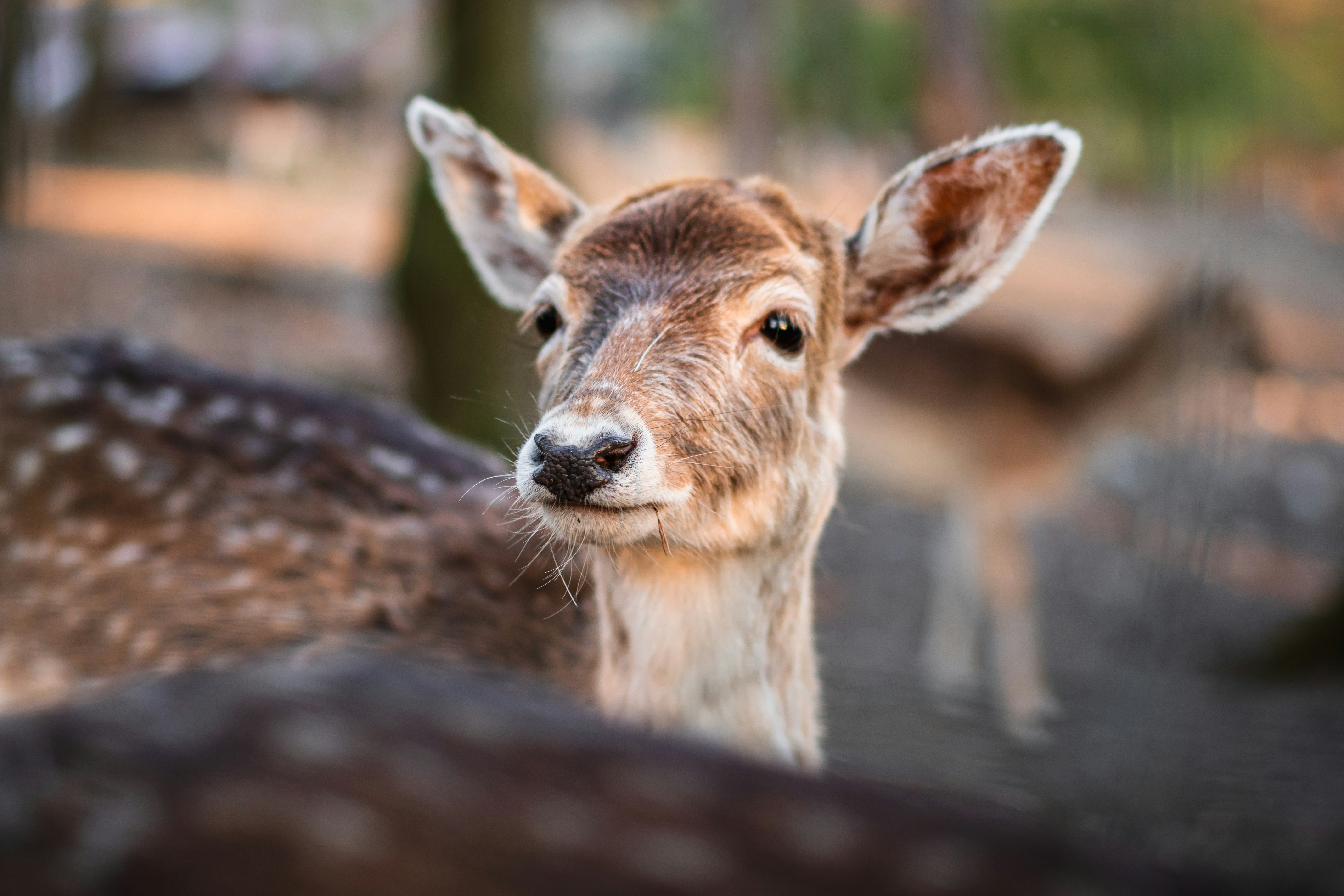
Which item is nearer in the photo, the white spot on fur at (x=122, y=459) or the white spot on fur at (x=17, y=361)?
the white spot on fur at (x=122, y=459)

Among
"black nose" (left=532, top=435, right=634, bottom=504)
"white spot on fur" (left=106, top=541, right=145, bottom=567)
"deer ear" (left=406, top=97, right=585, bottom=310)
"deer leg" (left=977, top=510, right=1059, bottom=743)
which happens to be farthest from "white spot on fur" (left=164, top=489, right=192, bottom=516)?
"deer leg" (left=977, top=510, right=1059, bottom=743)

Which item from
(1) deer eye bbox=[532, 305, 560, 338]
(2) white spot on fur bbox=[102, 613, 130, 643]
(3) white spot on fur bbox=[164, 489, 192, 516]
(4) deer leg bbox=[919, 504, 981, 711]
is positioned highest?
(1) deer eye bbox=[532, 305, 560, 338]

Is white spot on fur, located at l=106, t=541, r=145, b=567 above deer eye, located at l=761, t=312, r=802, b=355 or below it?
below

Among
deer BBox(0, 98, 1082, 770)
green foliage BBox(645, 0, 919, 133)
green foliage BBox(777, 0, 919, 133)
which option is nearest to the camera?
deer BBox(0, 98, 1082, 770)

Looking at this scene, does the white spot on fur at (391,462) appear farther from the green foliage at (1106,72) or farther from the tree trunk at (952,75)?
the tree trunk at (952,75)

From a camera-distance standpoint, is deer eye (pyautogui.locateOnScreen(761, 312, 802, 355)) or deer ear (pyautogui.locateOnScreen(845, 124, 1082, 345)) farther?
deer eye (pyautogui.locateOnScreen(761, 312, 802, 355))

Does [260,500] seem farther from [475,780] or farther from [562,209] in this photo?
[475,780]

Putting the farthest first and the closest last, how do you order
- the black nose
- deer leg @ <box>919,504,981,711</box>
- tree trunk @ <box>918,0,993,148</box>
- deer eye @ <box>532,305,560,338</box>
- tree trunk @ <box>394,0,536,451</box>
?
tree trunk @ <box>918,0,993,148</box> < deer leg @ <box>919,504,981,711</box> < tree trunk @ <box>394,0,536,451</box> < deer eye @ <box>532,305,560,338</box> < the black nose

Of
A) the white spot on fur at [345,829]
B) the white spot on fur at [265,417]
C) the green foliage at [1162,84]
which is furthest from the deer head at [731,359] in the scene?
the white spot on fur at [265,417]

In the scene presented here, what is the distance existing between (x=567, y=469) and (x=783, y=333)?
0.70 metres

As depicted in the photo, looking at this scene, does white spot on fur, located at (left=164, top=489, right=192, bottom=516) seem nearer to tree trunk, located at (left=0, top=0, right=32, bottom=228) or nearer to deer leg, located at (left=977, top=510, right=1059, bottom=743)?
tree trunk, located at (left=0, top=0, right=32, bottom=228)

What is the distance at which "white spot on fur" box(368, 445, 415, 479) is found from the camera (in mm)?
3189

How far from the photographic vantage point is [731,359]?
7.14ft

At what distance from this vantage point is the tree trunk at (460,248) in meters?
5.10
